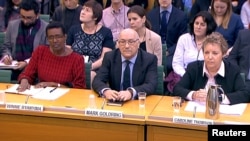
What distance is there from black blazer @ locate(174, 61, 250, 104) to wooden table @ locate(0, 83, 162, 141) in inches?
12.3

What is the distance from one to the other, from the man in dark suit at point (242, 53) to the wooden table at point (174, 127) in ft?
4.79

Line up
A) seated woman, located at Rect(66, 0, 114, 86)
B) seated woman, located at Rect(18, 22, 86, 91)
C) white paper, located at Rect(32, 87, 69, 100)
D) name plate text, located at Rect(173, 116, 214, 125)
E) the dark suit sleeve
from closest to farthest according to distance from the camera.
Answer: name plate text, located at Rect(173, 116, 214, 125) → the dark suit sleeve → white paper, located at Rect(32, 87, 69, 100) → seated woman, located at Rect(18, 22, 86, 91) → seated woman, located at Rect(66, 0, 114, 86)

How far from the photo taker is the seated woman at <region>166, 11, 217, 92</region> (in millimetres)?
4680

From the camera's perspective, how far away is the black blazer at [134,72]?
153 inches

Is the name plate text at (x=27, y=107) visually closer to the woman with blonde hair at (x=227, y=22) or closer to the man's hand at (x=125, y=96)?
the man's hand at (x=125, y=96)

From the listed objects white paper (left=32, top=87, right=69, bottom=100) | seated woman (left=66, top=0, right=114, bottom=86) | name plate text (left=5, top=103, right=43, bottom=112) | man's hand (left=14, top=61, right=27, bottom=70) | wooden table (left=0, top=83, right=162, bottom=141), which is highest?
seated woman (left=66, top=0, right=114, bottom=86)

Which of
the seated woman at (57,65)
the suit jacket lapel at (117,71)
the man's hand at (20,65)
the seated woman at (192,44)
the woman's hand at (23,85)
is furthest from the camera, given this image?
the man's hand at (20,65)

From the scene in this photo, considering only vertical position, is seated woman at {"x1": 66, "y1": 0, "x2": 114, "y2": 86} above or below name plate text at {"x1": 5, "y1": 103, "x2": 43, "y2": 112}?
above

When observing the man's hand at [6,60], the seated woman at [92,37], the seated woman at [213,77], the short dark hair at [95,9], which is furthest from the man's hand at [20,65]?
the seated woman at [213,77]

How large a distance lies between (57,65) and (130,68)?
686mm

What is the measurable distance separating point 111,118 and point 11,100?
0.83 meters

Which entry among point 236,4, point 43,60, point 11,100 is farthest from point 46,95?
point 236,4

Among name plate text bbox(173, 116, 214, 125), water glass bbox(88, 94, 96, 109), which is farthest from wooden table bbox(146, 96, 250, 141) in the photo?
water glass bbox(88, 94, 96, 109)

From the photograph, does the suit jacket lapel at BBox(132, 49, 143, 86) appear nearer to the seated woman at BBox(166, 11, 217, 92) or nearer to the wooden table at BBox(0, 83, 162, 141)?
→ the wooden table at BBox(0, 83, 162, 141)
